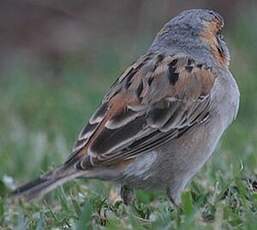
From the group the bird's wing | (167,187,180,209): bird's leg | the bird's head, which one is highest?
the bird's head

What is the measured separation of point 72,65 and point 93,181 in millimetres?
6036

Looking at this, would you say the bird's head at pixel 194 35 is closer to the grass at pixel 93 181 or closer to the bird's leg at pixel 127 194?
the grass at pixel 93 181

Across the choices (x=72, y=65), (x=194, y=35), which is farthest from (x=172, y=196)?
(x=72, y=65)

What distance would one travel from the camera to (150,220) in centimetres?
661

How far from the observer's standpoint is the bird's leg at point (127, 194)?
7.48 m

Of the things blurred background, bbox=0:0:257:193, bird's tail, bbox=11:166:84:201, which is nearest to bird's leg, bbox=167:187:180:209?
blurred background, bbox=0:0:257:193

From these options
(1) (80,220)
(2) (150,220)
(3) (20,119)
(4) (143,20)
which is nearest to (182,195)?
(2) (150,220)

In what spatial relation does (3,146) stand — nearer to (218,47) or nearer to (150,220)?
Result: (218,47)

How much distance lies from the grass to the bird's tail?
0.66 feet

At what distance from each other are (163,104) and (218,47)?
1033mm

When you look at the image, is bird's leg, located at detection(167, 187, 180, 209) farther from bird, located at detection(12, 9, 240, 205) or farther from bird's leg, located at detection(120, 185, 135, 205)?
bird's leg, located at detection(120, 185, 135, 205)

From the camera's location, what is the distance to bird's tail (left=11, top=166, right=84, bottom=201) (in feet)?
22.1

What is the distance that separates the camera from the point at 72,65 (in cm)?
1470

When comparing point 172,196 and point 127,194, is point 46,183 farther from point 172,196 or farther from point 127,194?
point 172,196
